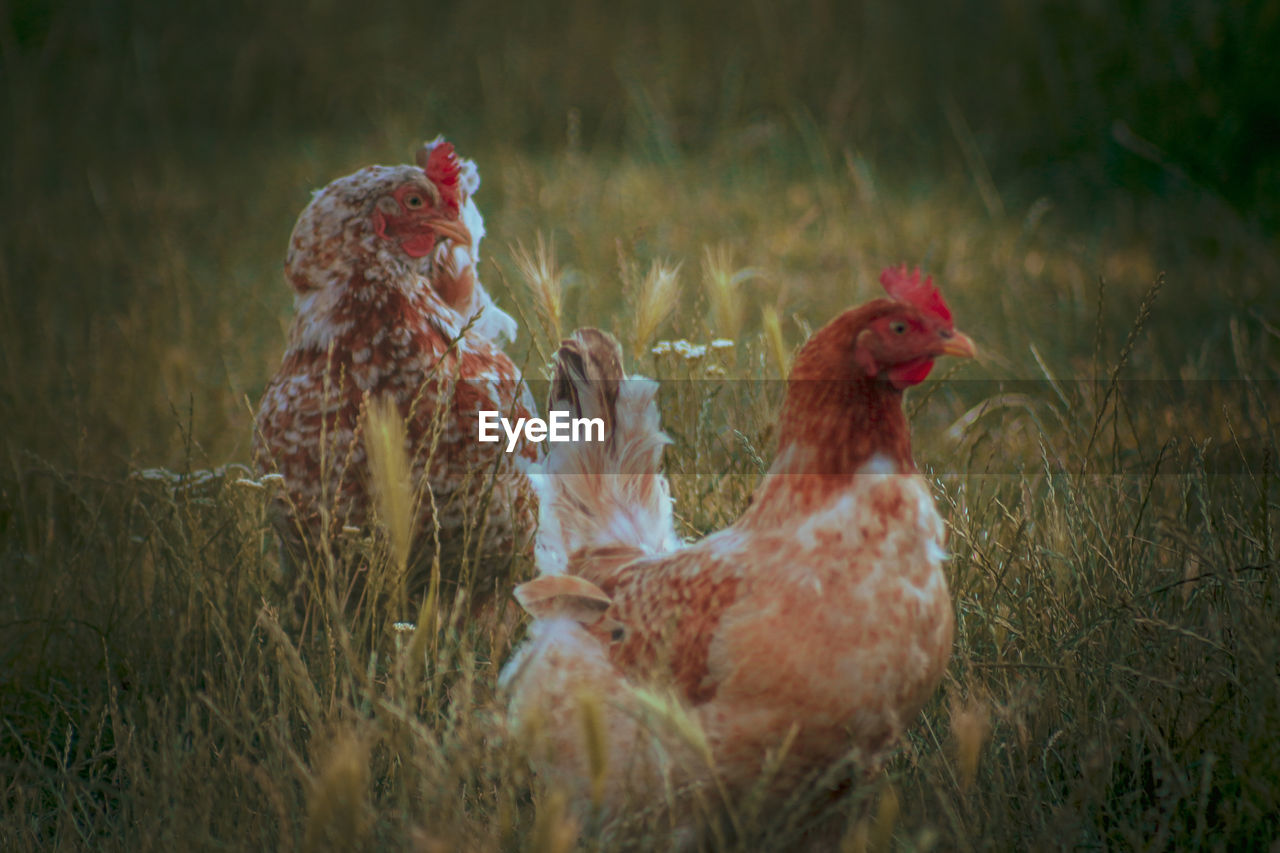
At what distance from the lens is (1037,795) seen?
84.6 inches

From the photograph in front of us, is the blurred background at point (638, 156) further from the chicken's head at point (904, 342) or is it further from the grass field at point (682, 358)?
the chicken's head at point (904, 342)

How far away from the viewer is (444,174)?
307 centimetres

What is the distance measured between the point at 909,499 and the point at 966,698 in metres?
0.61

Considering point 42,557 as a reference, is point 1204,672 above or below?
below

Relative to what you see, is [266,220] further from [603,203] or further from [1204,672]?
[1204,672]

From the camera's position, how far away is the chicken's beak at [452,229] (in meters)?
2.97

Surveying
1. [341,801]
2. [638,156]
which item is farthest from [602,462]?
[638,156]

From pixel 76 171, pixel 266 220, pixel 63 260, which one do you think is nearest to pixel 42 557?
pixel 63 260

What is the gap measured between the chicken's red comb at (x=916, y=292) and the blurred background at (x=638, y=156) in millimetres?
2177

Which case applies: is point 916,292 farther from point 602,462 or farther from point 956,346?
point 602,462

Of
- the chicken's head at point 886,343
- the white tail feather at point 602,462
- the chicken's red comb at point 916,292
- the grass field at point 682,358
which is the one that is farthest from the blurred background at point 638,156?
the chicken's head at point 886,343

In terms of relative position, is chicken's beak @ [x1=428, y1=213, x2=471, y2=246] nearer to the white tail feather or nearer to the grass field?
the grass field

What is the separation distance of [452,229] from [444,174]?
0.61ft

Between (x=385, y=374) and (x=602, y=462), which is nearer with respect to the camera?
(x=602, y=462)
